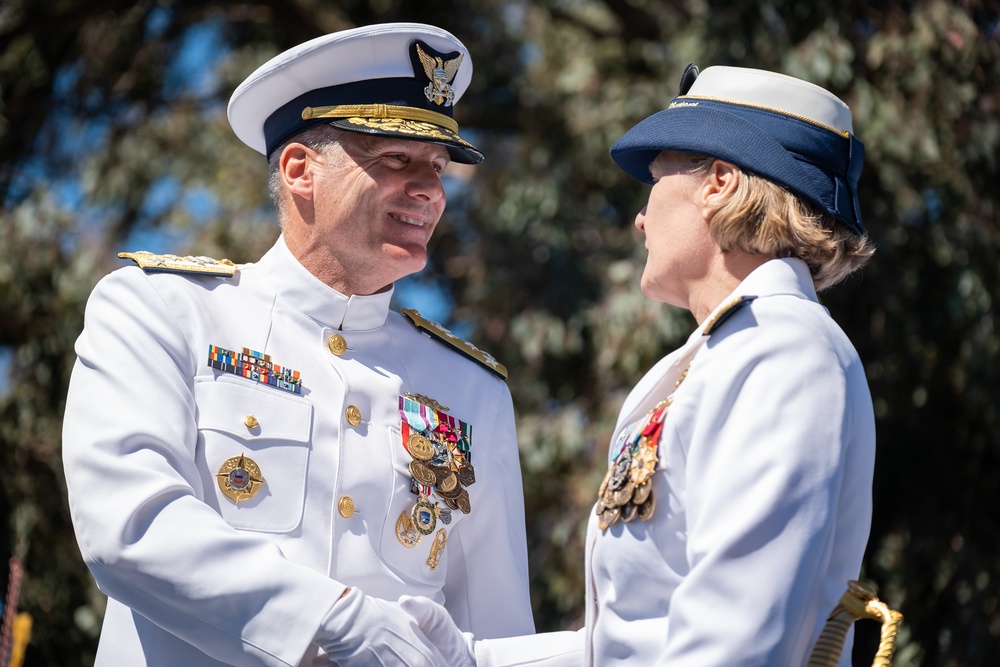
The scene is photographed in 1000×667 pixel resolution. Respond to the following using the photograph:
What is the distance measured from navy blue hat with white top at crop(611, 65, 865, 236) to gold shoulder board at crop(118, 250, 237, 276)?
976 millimetres

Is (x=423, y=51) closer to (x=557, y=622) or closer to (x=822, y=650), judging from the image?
(x=822, y=650)

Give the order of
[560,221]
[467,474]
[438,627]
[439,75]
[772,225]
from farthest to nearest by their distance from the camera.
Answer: [560,221], [439,75], [467,474], [438,627], [772,225]

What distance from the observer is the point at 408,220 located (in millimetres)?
2910

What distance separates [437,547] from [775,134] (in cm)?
113

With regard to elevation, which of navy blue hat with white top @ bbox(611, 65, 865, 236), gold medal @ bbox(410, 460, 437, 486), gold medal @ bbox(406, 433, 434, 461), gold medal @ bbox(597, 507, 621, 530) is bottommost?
gold medal @ bbox(410, 460, 437, 486)

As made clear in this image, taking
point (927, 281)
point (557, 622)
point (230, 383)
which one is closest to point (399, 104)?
point (230, 383)

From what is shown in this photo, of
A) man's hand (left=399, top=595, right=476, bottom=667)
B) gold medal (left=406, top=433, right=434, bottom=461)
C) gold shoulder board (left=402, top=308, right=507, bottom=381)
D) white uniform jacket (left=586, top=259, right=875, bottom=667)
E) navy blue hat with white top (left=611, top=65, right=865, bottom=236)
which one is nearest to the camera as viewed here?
white uniform jacket (left=586, top=259, right=875, bottom=667)

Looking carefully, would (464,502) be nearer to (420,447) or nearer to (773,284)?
(420,447)

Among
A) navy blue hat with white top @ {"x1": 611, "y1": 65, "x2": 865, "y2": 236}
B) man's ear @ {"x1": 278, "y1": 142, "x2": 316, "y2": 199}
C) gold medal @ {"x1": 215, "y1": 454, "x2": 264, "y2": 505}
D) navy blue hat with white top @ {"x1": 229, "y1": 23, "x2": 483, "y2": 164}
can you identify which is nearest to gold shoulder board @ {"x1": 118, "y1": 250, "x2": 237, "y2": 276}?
man's ear @ {"x1": 278, "y1": 142, "x2": 316, "y2": 199}

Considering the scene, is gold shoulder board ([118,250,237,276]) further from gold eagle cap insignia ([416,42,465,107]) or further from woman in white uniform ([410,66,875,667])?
woman in white uniform ([410,66,875,667])

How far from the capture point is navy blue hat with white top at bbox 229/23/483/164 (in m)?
2.88

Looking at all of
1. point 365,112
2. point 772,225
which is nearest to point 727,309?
point 772,225

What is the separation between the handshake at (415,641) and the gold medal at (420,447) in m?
0.35

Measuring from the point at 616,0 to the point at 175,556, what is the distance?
631 cm
